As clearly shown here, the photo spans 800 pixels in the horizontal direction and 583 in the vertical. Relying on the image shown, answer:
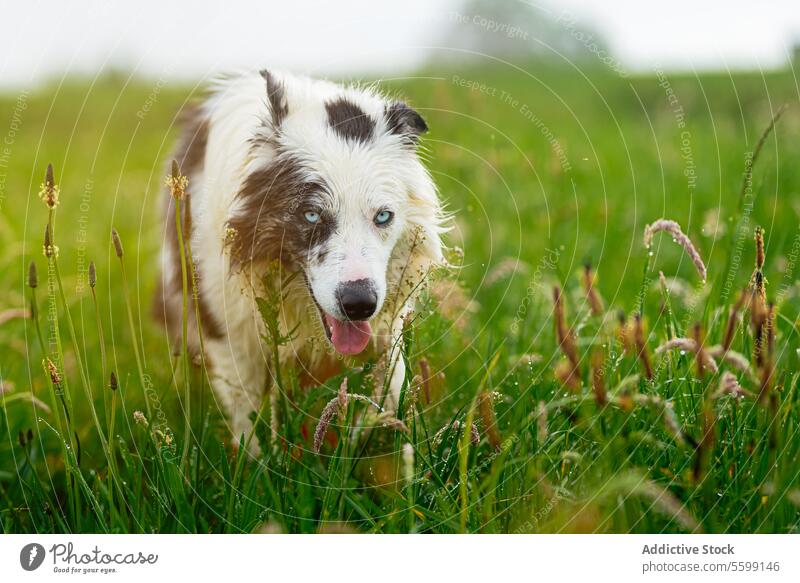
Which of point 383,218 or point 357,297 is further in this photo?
point 383,218

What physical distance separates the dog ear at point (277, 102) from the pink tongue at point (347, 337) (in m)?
0.73

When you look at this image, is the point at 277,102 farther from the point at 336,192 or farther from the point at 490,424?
the point at 490,424

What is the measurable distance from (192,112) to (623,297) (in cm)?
220

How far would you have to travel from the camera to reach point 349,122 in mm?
2779

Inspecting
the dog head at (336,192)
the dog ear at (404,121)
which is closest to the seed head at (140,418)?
the dog head at (336,192)

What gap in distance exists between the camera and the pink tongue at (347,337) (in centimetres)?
269

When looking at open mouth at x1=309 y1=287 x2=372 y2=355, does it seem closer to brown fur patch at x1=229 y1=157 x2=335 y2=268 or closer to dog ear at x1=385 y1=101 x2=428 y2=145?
brown fur patch at x1=229 y1=157 x2=335 y2=268

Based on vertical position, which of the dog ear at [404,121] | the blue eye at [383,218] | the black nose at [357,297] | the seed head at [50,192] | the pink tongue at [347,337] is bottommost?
the pink tongue at [347,337]

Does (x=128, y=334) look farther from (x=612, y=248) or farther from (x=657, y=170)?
(x=657, y=170)

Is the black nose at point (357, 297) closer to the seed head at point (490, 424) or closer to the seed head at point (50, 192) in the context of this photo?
the seed head at point (490, 424)

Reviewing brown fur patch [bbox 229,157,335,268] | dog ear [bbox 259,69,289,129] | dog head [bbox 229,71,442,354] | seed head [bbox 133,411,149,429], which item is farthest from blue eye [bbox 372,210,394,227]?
seed head [bbox 133,411,149,429]

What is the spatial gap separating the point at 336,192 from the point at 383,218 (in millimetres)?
181

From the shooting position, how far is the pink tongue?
8.83ft
